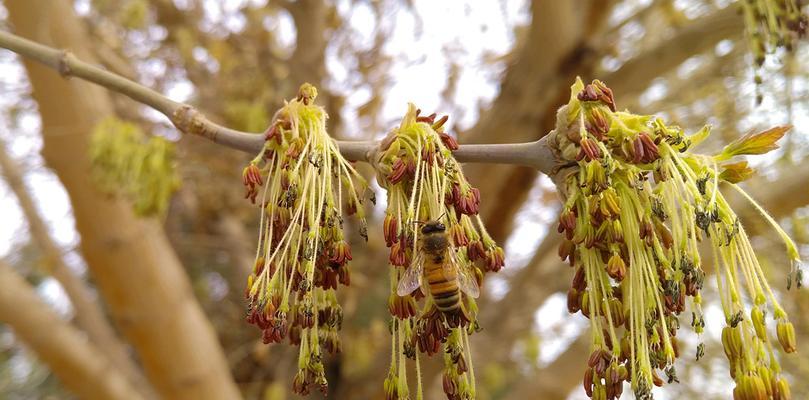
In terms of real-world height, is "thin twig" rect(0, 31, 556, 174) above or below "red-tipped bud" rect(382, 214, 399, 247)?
above

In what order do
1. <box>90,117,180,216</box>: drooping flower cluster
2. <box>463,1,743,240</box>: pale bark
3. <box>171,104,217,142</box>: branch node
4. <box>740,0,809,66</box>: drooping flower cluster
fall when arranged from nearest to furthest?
<box>171,104,217,142</box>: branch node
<box>740,0,809,66</box>: drooping flower cluster
<box>90,117,180,216</box>: drooping flower cluster
<box>463,1,743,240</box>: pale bark

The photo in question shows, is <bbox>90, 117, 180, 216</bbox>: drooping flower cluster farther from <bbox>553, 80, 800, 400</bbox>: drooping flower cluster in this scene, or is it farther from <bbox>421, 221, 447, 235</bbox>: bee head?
<bbox>553, 80, 800, 400</bbox>: drooping flower cluster

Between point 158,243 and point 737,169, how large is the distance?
86.2 inches

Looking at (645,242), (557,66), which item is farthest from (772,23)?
(557,66)

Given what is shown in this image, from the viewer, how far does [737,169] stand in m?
0.78

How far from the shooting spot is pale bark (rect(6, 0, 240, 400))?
7.54ft

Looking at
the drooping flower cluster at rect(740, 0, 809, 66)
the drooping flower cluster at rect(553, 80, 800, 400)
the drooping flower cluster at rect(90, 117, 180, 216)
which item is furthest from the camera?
the drooping flower cluster at rect(90, 117, 180, 216)

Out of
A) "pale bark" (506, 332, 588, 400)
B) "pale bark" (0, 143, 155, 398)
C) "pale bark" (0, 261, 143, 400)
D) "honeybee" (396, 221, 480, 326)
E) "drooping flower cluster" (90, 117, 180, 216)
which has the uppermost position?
"pale bark" (0, 143, 155, 398)

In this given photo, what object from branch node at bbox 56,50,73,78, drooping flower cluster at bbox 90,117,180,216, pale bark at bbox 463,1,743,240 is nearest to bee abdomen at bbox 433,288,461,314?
branch node at bbox 56,50,73,78

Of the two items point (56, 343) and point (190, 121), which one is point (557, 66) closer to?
point (190, 121)

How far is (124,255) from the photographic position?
2.42 meters

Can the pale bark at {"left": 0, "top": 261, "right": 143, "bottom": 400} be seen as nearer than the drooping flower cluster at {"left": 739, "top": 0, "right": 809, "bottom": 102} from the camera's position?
No

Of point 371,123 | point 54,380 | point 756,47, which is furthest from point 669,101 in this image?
point 54,380

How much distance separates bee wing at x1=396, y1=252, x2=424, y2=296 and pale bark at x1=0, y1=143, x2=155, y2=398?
90.4 inches
